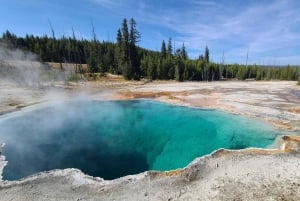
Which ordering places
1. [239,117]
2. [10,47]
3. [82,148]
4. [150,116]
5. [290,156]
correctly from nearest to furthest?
[290,156], [82,148], [239,117], [150,116], [10,47]

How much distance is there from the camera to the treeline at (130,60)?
6394 centimetres

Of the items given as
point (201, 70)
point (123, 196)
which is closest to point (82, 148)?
point (123, 196)

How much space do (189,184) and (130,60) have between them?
54277mm

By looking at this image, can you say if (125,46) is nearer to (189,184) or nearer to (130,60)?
(130,60)

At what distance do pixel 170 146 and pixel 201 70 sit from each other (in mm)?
58206

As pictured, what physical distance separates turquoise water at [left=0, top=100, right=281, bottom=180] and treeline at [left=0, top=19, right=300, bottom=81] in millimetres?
34279

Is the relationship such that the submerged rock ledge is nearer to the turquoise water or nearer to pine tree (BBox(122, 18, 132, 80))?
the turquoise water

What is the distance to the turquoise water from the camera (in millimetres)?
14914

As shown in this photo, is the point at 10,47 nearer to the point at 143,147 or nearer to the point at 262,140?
the point at 143,147

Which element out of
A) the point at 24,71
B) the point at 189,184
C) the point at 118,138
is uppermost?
the point at 24,71

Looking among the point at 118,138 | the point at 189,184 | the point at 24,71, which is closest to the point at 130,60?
the point at 24,71

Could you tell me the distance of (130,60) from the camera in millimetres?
63000

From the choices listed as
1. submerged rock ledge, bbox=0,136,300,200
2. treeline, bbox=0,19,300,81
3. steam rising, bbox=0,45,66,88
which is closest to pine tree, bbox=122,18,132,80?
treeline, bbox=0,19,300,81

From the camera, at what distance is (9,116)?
85.2 feet
